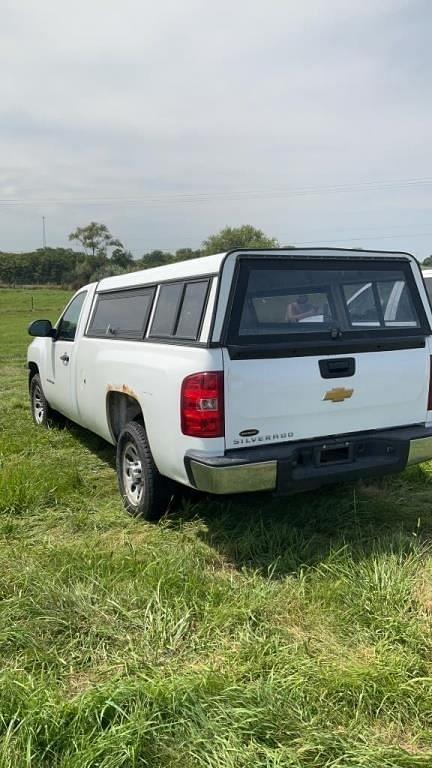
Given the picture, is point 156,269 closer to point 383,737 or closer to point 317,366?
point 317,366

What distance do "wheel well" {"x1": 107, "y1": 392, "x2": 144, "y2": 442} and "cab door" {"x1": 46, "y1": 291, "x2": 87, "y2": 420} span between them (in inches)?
35.7

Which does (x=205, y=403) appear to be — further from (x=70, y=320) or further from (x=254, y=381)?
(x=70, y=320)

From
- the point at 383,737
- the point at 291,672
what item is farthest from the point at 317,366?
the point at 383,737

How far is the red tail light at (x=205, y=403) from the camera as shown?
328 centimetres

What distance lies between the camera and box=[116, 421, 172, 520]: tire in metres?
3.98

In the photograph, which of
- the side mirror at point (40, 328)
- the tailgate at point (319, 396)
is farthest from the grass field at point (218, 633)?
the side mirror at point (40, 328)

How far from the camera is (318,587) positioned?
314 cm

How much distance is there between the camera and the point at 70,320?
6.02m

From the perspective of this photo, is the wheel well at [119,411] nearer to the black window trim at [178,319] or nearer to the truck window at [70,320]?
the black window trim at [178,319]

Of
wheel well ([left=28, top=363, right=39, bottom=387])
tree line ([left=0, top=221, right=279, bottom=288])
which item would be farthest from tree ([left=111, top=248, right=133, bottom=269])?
wheel well ([left=28, top=363, right=39, bottom=387])

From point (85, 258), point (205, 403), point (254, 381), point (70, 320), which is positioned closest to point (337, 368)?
point (254, 381)

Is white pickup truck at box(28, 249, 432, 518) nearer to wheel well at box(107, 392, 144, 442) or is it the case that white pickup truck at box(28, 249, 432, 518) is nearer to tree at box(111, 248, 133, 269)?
wheel well at box(107, 392, 144, 442)

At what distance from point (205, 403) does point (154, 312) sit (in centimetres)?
118

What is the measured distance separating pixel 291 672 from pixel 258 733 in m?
0.37
